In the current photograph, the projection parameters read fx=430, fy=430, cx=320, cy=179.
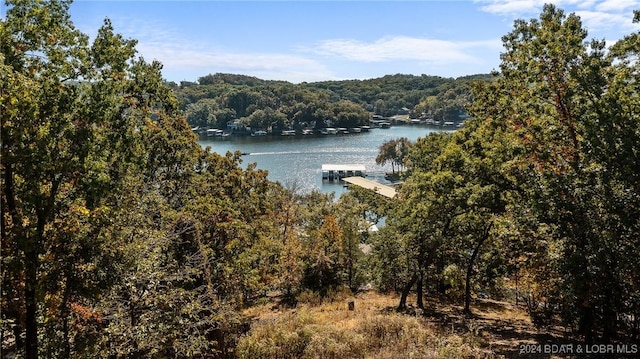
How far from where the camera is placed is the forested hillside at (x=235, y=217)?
6.79 metres

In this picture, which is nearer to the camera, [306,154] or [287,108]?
[306,154]

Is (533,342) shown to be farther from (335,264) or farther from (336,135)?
(336,135)

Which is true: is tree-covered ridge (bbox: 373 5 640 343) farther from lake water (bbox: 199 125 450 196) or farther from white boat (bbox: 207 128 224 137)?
white boat (bbox: 207 128 224 137)

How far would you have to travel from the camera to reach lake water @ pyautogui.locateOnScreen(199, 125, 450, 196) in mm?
66188

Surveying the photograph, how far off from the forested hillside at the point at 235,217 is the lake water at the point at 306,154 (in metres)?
37.8

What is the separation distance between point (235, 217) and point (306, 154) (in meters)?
72.6

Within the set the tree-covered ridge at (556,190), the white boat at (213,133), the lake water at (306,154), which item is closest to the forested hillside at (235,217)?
the tree-covered ridge at (556,190)

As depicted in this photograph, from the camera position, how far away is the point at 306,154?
3469 inches

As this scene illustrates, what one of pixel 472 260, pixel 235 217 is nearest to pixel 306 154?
pixel 235 217

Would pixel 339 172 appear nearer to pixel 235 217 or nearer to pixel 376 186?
pixel 376 186

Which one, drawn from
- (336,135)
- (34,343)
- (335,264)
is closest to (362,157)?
(336,135)

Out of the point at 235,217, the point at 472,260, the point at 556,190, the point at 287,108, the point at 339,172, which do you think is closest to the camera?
the point at 556,190

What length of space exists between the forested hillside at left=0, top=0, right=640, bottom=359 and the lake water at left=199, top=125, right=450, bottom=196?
37.8 m

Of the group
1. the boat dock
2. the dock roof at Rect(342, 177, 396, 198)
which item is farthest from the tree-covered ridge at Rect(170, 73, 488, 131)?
the dock roof at Rect(342, 177, 396, 198)
